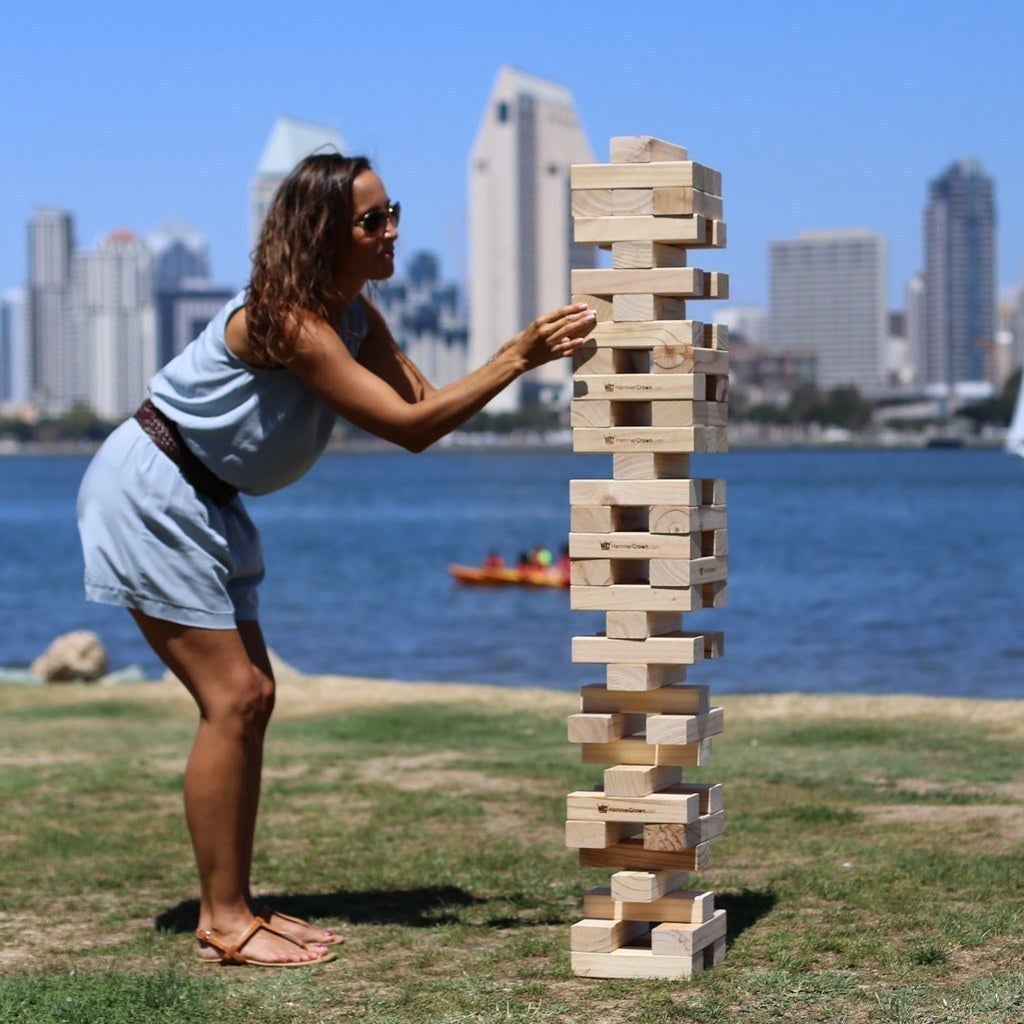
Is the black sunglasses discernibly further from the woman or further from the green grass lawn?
the green grass lawn

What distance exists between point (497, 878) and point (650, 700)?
1.47m

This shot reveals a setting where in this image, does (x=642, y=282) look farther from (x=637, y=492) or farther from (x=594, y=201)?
(x=637, y=492)

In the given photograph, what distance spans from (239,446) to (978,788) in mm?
3923

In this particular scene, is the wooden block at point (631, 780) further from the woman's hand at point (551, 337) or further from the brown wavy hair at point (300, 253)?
the brown wavy hair at point (300, 253)

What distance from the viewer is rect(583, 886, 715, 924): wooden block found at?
15.6ft

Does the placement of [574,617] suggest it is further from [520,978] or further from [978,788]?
[520,978]

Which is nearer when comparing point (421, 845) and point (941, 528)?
point (421, 845)

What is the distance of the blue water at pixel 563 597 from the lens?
2419 centimetres

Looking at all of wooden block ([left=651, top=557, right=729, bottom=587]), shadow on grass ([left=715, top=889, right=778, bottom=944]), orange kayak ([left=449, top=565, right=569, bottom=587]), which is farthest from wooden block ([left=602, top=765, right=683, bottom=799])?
orange kayak ([left=449, top=565, right=569, bottom=587])

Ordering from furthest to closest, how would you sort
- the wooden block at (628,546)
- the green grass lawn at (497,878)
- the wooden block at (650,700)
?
1. the wooden block at (650,700)
2. the wooden block at (628,546)
3. the green grass lawn at (497,878)

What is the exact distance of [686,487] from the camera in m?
4.67

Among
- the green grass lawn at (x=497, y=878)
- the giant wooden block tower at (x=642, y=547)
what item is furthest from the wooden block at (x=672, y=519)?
the green grass lawn at (x=497, y=878)

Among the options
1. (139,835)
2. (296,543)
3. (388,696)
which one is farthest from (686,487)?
(296,543)

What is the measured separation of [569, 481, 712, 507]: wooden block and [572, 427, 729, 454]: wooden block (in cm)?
5
